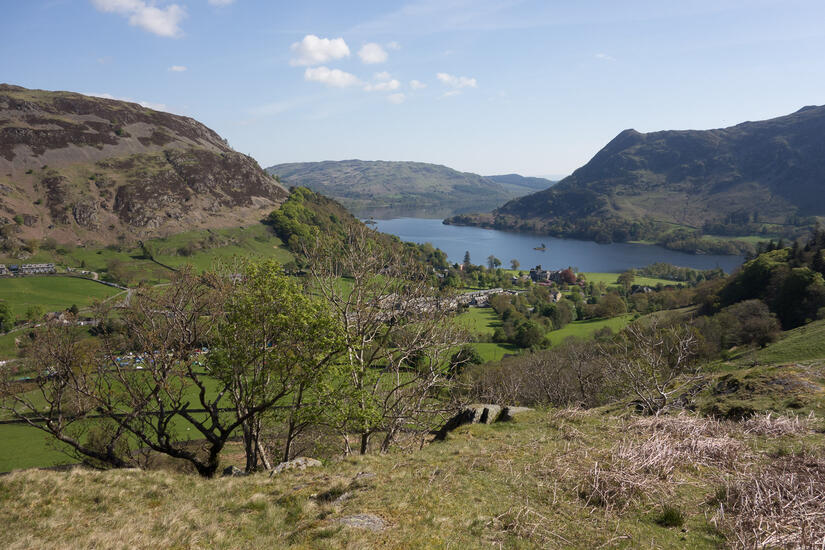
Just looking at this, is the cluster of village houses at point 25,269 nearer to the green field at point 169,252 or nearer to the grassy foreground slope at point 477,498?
the green field at point 169,252

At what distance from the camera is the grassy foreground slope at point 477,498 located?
30.1ft

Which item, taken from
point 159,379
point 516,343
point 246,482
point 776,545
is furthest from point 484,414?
point 516,343

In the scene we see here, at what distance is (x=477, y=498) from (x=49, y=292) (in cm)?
13034

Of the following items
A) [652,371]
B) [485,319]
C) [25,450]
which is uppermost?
[652,371]

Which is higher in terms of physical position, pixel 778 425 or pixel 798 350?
pixel 778 425

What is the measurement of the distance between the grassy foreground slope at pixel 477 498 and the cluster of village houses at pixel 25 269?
139865 millimetres

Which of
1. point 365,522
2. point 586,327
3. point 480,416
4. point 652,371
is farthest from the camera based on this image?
point 586,327

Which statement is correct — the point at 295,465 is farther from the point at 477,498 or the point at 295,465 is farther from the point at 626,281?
the point at 626,281

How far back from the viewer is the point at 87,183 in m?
165

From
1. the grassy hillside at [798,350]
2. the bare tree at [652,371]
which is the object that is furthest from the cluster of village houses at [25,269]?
the grassy hillside at [798,350]

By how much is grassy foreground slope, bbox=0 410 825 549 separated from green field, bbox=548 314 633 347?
266ft

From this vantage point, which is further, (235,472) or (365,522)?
(235,472)

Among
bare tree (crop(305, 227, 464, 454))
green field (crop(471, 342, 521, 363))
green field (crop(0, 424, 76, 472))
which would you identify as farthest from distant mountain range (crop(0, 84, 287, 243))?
bare tree (crop(305, 227, 464, 454))

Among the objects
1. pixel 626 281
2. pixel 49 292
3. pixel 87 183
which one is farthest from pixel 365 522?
pixel 87 183
